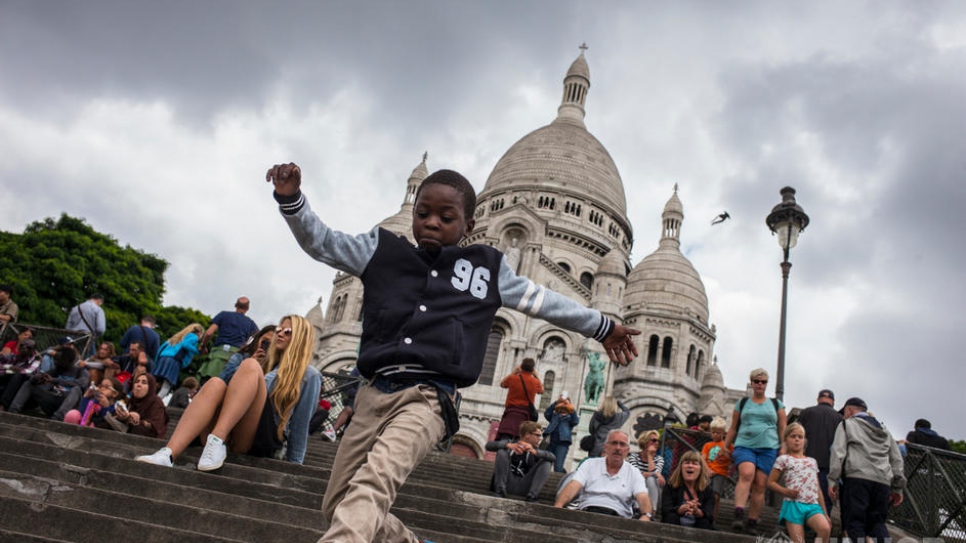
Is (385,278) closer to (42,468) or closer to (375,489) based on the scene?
(375,489)

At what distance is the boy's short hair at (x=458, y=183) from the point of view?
3215mm

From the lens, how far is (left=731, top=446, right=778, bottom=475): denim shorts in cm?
696

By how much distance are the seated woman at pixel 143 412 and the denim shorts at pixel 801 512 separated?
5.58 metres

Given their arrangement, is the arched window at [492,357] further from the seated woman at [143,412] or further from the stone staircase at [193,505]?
the stone staircase at [193,505]

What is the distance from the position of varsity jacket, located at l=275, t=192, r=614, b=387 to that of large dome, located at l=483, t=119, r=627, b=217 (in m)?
42.9

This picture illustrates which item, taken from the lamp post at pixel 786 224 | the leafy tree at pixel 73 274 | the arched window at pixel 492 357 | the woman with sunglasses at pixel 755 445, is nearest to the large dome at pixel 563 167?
the arched window at pixel 492 357

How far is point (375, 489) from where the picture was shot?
2.59 m

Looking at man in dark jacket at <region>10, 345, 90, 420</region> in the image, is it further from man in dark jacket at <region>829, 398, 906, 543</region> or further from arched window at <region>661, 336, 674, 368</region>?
arched window at <region>661, 336, 674, 368</region>

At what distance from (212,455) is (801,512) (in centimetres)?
460

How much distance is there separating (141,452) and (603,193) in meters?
43.4

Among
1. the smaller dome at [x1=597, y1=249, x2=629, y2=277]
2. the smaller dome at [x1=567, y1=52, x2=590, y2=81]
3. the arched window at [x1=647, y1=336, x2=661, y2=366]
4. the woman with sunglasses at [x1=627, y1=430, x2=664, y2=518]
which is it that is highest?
the smaller dome at [x1=567, y1=52, x2=590, y2=81]

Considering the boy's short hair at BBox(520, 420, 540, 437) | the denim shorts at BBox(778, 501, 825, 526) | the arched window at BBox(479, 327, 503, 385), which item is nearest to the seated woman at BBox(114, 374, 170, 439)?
the boy's short hair at BBox(520, 420, 540, 437)

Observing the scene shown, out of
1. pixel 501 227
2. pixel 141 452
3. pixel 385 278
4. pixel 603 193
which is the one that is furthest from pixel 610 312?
pixel 385 278

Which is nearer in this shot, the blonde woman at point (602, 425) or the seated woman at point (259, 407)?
the seated woman at point (259, 407)
